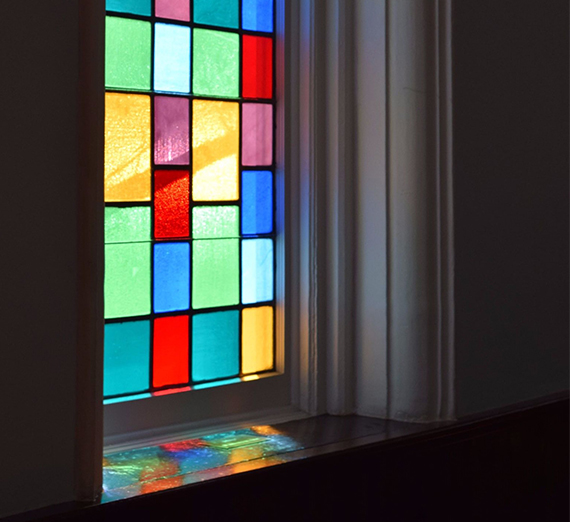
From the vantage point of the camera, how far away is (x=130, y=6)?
1.95 metres

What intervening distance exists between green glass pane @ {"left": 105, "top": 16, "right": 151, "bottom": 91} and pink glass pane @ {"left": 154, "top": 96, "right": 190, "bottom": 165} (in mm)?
61

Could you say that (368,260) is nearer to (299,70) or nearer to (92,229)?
(299,70)

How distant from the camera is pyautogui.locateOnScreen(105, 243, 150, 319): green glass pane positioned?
194 cm

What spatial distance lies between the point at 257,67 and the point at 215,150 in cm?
24

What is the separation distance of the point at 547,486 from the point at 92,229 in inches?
62.1

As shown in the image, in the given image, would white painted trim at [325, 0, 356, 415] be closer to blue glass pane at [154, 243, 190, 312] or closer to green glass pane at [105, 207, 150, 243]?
blue glass pane at [154, 243, 190, 312]

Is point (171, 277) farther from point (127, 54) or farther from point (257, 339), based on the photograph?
point (127, 54)

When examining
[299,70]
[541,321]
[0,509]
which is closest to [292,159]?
[299,70]

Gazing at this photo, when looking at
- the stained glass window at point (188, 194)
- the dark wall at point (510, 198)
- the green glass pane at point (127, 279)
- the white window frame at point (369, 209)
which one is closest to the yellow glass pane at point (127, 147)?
the stained glass window at point (188, 194)

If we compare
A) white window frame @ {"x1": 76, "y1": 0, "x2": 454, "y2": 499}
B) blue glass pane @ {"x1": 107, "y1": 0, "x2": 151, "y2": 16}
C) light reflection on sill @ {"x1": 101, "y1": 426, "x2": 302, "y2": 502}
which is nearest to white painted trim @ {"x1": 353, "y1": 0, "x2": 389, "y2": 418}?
white window frame @ {"x1": 76, "y1": 0, "x2": 454, "y2": 499}

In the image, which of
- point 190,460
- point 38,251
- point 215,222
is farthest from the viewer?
point 215,222

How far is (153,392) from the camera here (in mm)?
2021

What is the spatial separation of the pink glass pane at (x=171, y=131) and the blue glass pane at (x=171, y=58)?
3 cm

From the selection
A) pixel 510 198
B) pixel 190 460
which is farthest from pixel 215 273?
pixel 510 198
